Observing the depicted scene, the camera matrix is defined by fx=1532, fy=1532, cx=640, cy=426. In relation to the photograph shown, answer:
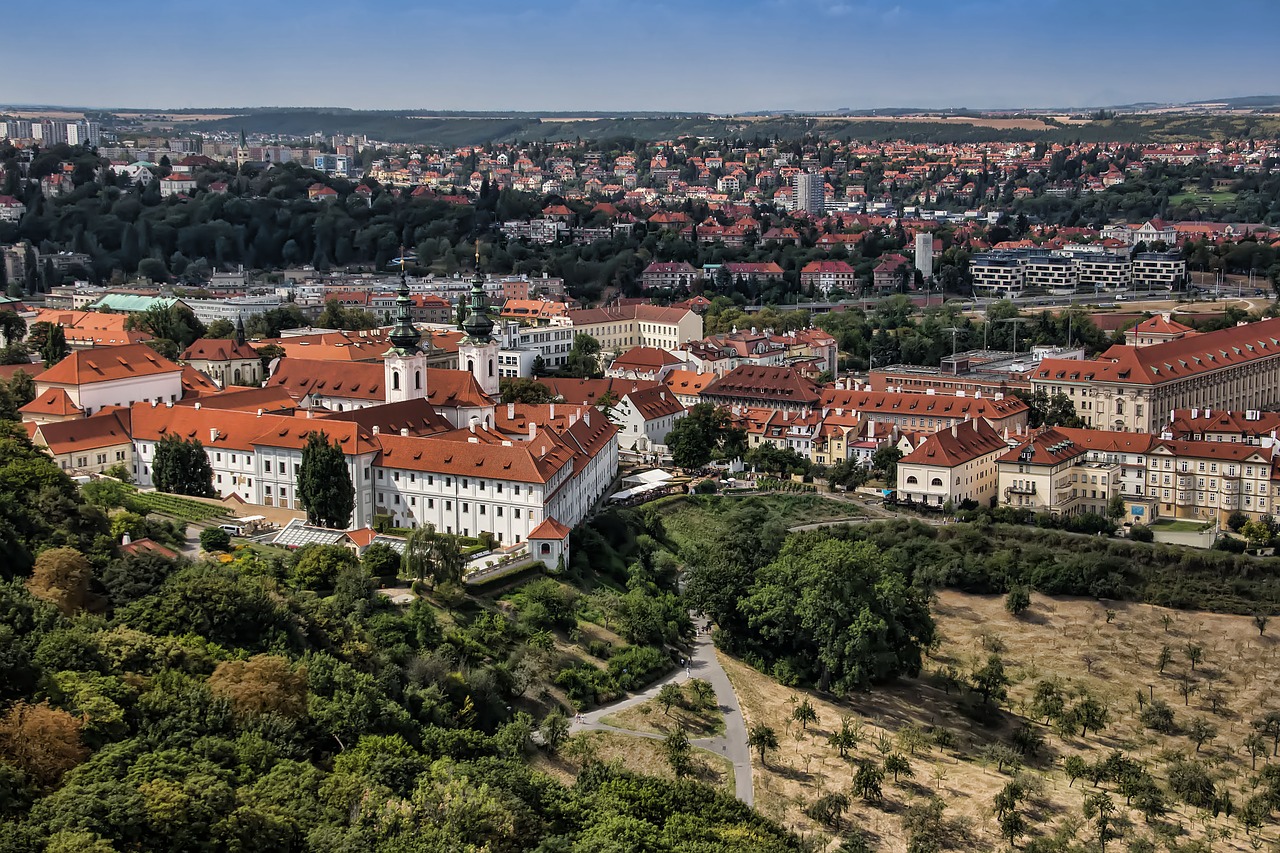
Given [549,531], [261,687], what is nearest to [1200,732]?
[549,531]

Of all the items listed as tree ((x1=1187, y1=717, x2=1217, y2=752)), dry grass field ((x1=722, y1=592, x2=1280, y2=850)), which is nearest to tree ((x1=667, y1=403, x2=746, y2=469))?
dry grass field ((x1=722, y1=592, x2=1280, y2=850))

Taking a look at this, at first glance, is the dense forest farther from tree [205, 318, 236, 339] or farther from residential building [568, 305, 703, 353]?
residential building [568, 305, 703, 353]

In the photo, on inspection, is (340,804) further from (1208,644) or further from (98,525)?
(1208,644)

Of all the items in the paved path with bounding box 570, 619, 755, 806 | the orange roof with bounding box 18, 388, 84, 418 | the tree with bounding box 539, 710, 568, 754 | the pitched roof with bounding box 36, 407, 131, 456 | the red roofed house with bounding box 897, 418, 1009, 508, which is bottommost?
the paved path with bounding box 570, 619, 755, 806

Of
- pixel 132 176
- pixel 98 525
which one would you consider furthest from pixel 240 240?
pixel 98 525

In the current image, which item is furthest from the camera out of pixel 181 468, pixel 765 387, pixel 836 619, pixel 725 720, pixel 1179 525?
pixel 765 387

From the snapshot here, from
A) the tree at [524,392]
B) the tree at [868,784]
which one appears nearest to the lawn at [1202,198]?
the tree at [524,392]

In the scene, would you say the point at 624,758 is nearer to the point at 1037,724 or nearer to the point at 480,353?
the point at 1037,724
